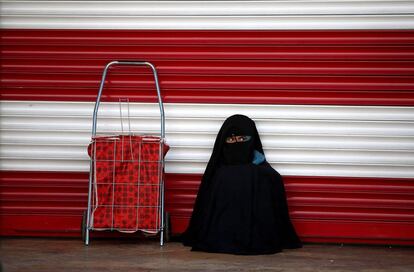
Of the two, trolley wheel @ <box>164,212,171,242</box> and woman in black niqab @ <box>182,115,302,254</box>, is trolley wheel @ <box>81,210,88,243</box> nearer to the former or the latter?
trolley wheel @ <box>164,212,171,242</box>

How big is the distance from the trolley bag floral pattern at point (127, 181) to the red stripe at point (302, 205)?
354mm

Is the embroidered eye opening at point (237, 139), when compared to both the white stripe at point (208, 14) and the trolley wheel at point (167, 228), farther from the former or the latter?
the white stripe at point (208, 14)

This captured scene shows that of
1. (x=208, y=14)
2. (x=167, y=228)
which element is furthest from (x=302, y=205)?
(x=208, y=14)

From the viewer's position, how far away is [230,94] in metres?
6.03

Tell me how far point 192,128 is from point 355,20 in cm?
171

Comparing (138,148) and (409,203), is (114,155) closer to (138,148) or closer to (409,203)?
(138,148)

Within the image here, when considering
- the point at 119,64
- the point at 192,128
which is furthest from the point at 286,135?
the point at 119,64

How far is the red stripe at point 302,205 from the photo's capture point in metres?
5.96

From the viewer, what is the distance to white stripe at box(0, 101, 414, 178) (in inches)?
234

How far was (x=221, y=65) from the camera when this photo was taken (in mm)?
6031

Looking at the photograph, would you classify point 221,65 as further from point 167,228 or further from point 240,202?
point 167,228

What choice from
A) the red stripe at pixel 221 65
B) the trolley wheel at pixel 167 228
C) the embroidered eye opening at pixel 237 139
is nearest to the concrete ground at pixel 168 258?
the trolley wheel at pixel 167 228

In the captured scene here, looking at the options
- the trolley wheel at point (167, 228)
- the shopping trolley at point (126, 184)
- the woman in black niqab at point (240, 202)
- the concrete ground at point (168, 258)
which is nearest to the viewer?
the concrete ground at point (168, 258)

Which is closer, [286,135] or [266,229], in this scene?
[266,229]
